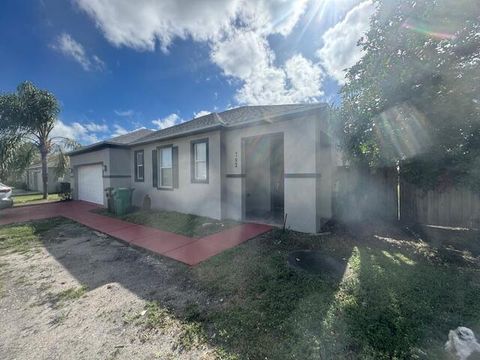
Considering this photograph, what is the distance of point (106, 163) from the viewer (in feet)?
35.8

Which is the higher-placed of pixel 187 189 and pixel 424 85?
pixel 424 85

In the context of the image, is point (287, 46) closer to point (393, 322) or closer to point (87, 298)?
point (393, 322)

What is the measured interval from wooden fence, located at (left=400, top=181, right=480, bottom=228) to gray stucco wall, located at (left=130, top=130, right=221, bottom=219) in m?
5.83

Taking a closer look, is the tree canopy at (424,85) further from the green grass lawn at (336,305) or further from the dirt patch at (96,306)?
the dirt patch at (96,306)

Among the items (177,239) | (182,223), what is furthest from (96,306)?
(182,223)

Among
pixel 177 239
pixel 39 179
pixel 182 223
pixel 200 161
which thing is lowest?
pixel 177 239

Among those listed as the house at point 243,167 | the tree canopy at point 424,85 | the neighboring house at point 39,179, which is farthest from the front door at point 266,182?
the neighboring house at point 39,179

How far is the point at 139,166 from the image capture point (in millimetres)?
10617

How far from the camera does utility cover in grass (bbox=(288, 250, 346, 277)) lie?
3.82m

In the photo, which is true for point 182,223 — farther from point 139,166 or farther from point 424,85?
point 424,85

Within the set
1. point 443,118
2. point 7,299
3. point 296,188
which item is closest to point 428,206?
point 443,118

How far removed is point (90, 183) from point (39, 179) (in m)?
15.3

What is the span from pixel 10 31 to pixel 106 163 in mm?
5618

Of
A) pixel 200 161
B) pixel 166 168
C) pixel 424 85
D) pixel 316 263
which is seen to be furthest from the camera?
pixel 166 168
